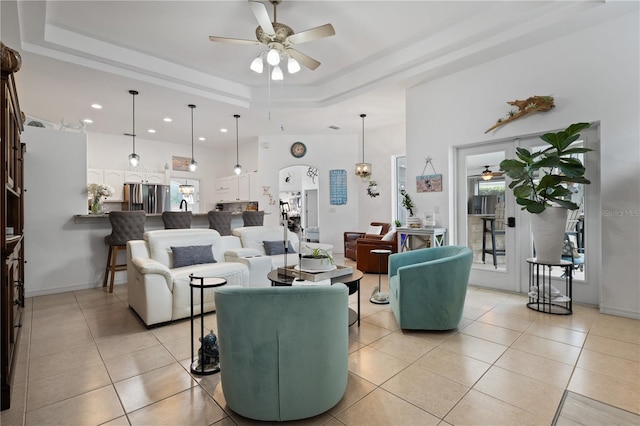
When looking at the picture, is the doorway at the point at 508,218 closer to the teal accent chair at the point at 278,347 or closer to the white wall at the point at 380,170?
the white wall at the point at 380,170

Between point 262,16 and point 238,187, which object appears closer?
point 262,16

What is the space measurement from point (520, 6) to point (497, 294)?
11.1ft

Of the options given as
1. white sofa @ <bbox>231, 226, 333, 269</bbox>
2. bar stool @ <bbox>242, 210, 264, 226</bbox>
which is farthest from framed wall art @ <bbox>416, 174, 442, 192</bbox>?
bar stool @ <bbox>242, 210, 264, 226</bbox>

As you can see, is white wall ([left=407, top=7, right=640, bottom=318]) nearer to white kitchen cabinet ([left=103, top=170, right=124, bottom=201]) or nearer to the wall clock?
the wall clock

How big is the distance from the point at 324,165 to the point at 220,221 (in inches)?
134

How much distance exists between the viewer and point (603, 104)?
333cm

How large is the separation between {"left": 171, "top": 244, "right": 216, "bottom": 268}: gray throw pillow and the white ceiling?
270 centimetres

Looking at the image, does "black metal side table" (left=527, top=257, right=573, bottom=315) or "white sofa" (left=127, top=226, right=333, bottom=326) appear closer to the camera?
"white sofa" (left=127, top=226, right=333, bottom=326)

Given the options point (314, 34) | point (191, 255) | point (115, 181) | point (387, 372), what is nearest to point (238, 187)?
→ point (115, 181)

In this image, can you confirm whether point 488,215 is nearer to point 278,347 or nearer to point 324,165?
point 278,347

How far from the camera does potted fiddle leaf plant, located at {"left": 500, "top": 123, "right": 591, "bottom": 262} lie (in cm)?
320

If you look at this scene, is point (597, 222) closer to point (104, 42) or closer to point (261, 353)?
point (261, 353)

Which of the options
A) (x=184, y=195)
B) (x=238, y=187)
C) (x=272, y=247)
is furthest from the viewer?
(x=184, y=195)

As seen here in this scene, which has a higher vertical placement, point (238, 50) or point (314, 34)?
point (238, 50)
